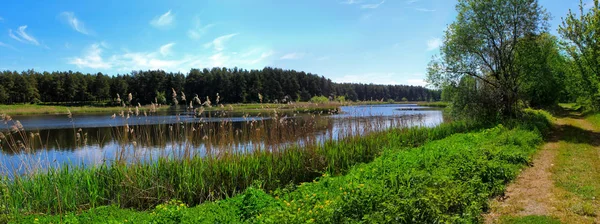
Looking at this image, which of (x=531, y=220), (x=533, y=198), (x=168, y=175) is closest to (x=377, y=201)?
(x=531, y=220)

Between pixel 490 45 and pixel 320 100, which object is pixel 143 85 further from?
pixel 490 45

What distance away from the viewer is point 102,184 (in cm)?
697

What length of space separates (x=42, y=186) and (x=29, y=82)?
90946 mm

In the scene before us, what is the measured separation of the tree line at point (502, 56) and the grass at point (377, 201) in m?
12.5

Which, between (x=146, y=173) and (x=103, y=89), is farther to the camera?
(x=103, y=89)

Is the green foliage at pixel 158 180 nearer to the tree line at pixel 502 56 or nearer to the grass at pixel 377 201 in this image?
the grass at pixel 377 201

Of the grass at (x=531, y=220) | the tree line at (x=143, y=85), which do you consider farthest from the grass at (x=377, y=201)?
the tree line at (x=143, y=85)

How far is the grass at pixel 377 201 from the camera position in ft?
13.5

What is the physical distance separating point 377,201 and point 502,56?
59.8 ft

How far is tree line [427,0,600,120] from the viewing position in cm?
1684

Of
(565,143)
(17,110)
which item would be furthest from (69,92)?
(565,143)

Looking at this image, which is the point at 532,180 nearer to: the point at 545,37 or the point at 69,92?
the point at 545,37

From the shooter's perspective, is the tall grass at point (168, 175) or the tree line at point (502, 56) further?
the tree line at point (502, 56)

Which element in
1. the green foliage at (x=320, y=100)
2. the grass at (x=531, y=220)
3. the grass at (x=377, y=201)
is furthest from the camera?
the green foliage at (x=320, y=100)
